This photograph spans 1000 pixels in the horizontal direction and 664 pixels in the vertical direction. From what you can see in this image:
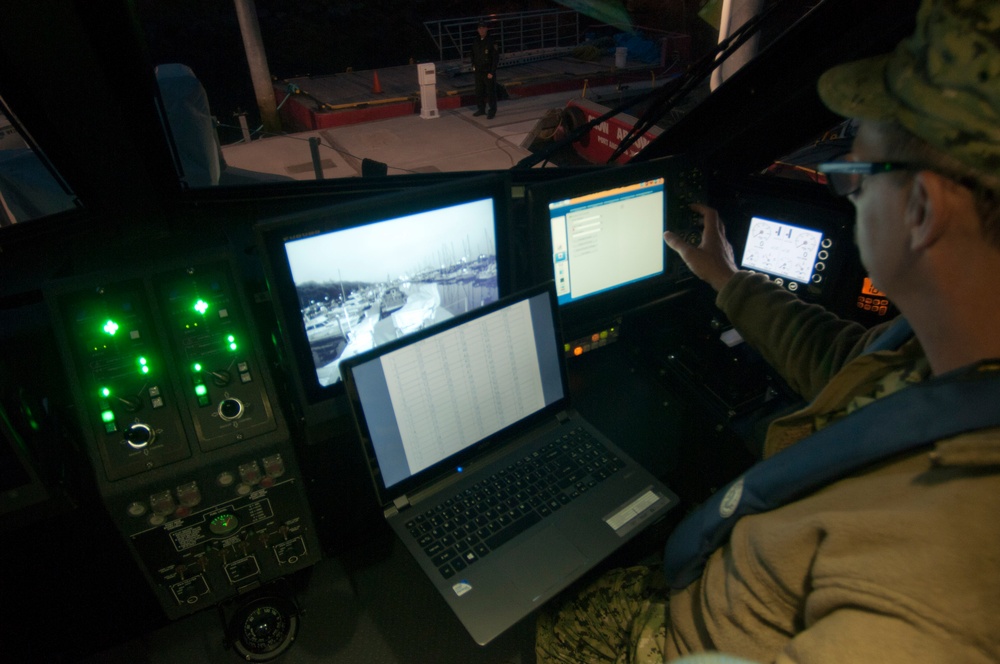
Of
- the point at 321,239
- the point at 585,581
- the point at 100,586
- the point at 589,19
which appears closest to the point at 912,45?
the point at 321,239

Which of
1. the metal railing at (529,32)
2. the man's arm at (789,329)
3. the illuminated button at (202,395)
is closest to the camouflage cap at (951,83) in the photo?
the man's arm at (789,329)

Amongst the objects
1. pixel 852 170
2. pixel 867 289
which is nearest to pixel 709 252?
pixel 867 289

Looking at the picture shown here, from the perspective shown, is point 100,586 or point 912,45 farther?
point 100,586

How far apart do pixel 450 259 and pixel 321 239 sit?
0.31 m

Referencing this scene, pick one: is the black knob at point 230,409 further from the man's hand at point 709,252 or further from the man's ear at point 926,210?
the man's hand at point 709,252

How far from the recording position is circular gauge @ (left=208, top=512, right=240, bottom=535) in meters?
1.03

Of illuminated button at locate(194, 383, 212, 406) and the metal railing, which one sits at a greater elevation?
the metal railing

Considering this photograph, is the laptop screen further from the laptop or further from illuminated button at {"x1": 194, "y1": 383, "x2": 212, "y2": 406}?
illuminated button at {"x1": 194, "y1": 383, "x2": 212, "y2": 406}

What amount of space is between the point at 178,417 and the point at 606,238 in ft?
3.68

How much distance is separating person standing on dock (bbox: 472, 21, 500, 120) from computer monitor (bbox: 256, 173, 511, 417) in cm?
743

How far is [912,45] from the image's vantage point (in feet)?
2.24

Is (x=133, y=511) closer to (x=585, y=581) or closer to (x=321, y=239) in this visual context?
(x=321, y=239)

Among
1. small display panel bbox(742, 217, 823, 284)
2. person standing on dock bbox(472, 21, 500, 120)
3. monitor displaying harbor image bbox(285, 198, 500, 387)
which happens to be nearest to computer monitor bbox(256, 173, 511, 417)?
monitor displaying harbor image bbox(285, 198, 500, 387)

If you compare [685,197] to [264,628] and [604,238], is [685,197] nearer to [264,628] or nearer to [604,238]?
[604,238]
